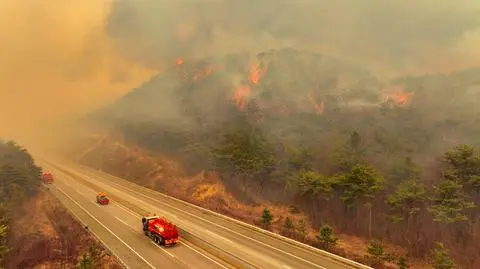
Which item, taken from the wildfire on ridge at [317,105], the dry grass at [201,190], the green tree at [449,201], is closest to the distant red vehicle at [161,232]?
the dry grass at [201,190]

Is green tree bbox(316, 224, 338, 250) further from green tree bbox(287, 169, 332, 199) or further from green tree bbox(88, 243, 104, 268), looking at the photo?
green tree bbox(88, 243, 104, 268)

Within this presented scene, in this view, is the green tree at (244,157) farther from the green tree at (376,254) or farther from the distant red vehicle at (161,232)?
the green tree at (376,254)

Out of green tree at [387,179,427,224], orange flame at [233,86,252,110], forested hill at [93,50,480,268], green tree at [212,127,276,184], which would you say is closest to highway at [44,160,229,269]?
green tree at [212,127,276,184]

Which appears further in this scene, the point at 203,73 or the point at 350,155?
the point at 203,73

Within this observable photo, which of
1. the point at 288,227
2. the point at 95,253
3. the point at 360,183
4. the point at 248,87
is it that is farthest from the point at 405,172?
the point at 248,87

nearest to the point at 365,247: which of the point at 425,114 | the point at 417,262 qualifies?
the point at 417,262

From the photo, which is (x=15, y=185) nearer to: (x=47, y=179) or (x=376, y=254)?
(x=47, y=179)
